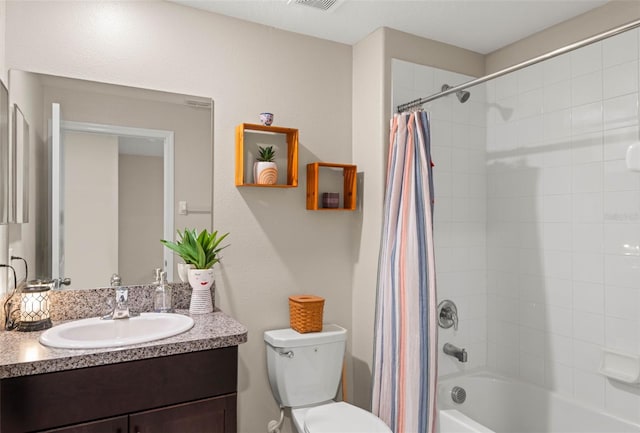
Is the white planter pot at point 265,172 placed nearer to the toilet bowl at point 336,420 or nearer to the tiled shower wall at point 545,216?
the tiled shower wall at point 545,216

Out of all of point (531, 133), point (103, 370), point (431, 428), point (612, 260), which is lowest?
point (431, 428)

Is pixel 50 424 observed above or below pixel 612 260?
below

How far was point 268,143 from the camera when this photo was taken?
244cm

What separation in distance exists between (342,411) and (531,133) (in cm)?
192

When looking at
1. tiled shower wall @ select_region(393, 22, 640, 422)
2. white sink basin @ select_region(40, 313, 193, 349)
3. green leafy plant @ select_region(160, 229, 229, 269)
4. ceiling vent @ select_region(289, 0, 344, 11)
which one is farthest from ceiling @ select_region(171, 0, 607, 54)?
white sink basin @ select_region(40, 313, 193, 349)

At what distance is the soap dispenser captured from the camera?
2074mm

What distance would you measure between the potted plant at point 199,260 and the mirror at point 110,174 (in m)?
0.08

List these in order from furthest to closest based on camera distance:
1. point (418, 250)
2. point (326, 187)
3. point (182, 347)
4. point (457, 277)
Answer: point (457, 277) → point (326, 187) → point (418, 250) → point (182, 347)

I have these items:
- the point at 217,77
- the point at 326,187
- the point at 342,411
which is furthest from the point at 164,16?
the point at 342,411

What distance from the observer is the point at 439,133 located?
275 centimetres

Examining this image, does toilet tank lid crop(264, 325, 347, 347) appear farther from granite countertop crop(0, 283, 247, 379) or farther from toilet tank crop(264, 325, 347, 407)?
granite countertop crop(0, 283, 247, 379)

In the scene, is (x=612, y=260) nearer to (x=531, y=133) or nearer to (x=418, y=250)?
(x=531, y=133)

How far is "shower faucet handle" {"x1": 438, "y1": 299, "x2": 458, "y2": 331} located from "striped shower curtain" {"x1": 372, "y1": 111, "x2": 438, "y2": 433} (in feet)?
2.10

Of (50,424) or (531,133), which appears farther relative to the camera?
(531,133)
